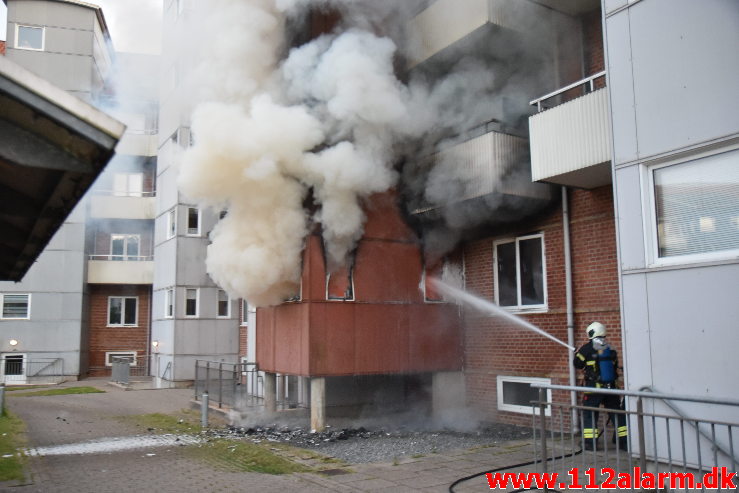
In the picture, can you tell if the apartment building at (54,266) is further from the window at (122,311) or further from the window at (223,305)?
the window at (223,305)

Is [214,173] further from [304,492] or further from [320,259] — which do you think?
[304,492]

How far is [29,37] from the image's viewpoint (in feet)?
76.3

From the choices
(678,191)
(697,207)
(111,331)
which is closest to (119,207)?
(111,331)

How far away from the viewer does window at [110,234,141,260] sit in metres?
25.4

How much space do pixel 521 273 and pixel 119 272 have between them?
18.7 meters

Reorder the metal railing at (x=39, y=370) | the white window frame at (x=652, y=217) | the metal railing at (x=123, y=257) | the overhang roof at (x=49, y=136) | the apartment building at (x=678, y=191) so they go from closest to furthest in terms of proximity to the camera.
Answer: the overhang roof at (x=49, y=136) < the apartment building at (x=678, y=191) < the white window frame at (x=652, y=217) < the metal railing at (x=39, y=370) < the metal railing at (x=123, y=257)

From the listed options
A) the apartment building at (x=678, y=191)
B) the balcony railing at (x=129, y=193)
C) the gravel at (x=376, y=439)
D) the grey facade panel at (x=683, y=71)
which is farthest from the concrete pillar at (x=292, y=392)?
the balcony railing at (x=129, y=193)

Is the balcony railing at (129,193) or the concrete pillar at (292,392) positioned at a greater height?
the balcony railing at (129,193)

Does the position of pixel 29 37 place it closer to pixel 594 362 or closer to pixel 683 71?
pixel 594 362

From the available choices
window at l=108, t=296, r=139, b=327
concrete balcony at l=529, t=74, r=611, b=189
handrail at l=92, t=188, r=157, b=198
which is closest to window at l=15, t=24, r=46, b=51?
handrail at l=92, t=188, r=157, b=198

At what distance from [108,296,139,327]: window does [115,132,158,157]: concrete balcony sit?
576 centimetres

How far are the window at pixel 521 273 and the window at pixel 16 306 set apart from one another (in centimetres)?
1904

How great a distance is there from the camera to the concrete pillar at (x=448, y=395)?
430 inches

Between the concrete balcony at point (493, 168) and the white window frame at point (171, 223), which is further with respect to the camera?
the white window frame at point (171, 223)
